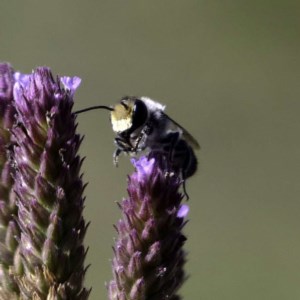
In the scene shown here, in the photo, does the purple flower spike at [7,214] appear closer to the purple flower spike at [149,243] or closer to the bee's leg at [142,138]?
the purple flower spike at [149,243]

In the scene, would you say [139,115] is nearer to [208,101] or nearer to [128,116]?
[128,116]

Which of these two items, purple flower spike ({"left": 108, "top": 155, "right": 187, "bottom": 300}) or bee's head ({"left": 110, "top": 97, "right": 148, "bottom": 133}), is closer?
purple flower spike ({"left": 108, "top": 155, "right": 187, "bottom": 300})

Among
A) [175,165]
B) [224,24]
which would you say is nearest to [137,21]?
[224,24]

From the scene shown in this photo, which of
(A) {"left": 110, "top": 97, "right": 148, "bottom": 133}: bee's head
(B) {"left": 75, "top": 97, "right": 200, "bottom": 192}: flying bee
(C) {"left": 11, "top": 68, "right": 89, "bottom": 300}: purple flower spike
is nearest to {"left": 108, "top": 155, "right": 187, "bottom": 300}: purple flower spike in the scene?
(C) {"left": 11, "top": 68, "right": 89, "bottom": 300}: purple flower spike

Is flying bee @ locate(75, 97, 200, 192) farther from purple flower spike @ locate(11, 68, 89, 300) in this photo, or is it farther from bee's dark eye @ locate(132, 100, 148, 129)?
purple flower spike @ locate(11, 68, 89, 300)

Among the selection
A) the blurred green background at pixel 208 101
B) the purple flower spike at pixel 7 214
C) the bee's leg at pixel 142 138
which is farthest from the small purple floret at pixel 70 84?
the blurred green background at pixel 208 101

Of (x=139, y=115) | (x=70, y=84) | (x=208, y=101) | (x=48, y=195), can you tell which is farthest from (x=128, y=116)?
(x=208, y=101)

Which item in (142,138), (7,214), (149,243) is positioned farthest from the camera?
(142,138)
